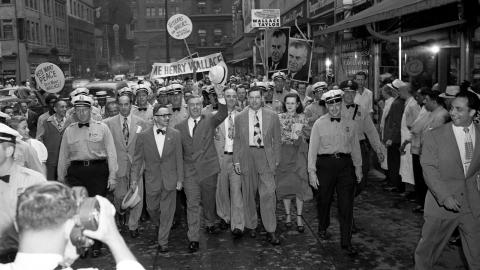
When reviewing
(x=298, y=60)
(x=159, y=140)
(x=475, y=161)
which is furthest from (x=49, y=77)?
(x=475, y=161)

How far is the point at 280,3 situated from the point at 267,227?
30826 millimetres

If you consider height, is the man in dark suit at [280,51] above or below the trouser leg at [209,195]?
above

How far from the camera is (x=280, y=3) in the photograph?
121ft

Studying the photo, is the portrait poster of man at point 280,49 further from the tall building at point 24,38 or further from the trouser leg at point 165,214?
the tall building at point 24,38

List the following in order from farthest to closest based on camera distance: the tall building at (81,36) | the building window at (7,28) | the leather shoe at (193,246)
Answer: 1. the tall building at (81,36)
2. the building window at (7,28)
3. the leather shoe at (193,246)

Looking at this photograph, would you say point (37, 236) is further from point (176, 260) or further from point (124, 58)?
point (124, 58)

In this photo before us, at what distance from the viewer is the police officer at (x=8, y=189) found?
3871mm

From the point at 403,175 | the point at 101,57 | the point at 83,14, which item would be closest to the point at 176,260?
the point at 403,175

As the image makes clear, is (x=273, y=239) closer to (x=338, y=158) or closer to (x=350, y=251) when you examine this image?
(x=350, y=251)

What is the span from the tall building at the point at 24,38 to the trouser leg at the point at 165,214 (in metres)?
41.6

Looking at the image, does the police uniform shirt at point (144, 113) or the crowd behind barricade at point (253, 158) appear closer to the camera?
the crowd behind barricade at point (253, 158)

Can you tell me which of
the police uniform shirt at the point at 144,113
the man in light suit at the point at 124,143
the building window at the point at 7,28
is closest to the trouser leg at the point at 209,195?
the man in light suit at the point at 124,143

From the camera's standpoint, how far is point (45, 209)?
218cm

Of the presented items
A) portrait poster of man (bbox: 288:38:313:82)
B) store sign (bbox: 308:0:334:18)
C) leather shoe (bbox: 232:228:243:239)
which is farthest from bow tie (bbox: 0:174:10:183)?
store sign (bbox: 308:0:334:18)
